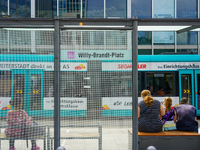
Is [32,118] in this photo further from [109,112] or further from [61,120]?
[109,112]

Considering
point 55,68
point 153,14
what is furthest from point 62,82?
point 153,14

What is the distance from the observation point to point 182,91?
11516 millimetres

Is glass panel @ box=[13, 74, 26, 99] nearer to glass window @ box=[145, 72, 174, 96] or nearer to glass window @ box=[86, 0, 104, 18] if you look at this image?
glass window @ box=[145, 72, 174, 96]

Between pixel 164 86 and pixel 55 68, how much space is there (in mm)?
8300

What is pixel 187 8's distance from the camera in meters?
17.8

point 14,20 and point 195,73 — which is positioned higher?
point 14,20

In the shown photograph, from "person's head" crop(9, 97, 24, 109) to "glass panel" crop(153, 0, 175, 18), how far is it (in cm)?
1560

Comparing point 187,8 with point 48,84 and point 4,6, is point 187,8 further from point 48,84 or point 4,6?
point 48,84

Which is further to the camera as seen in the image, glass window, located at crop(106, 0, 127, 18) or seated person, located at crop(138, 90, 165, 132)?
glass window, located at crop(106, 0, 127, 18)

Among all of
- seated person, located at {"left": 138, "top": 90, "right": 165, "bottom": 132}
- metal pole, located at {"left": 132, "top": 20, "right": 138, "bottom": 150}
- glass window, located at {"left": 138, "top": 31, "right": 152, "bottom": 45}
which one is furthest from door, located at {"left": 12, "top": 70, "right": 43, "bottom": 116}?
glass window, located at {"left": 138, "top": 31, "right": 152, "bottom": 45}

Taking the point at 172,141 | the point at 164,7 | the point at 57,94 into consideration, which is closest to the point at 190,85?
the point at 172,141

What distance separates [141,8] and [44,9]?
7118 mm

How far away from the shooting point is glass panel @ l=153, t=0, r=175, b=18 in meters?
17.9

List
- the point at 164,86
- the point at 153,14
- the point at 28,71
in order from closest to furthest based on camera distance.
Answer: the point at 28,71 < the point at 164,86 < the point at 153,14
